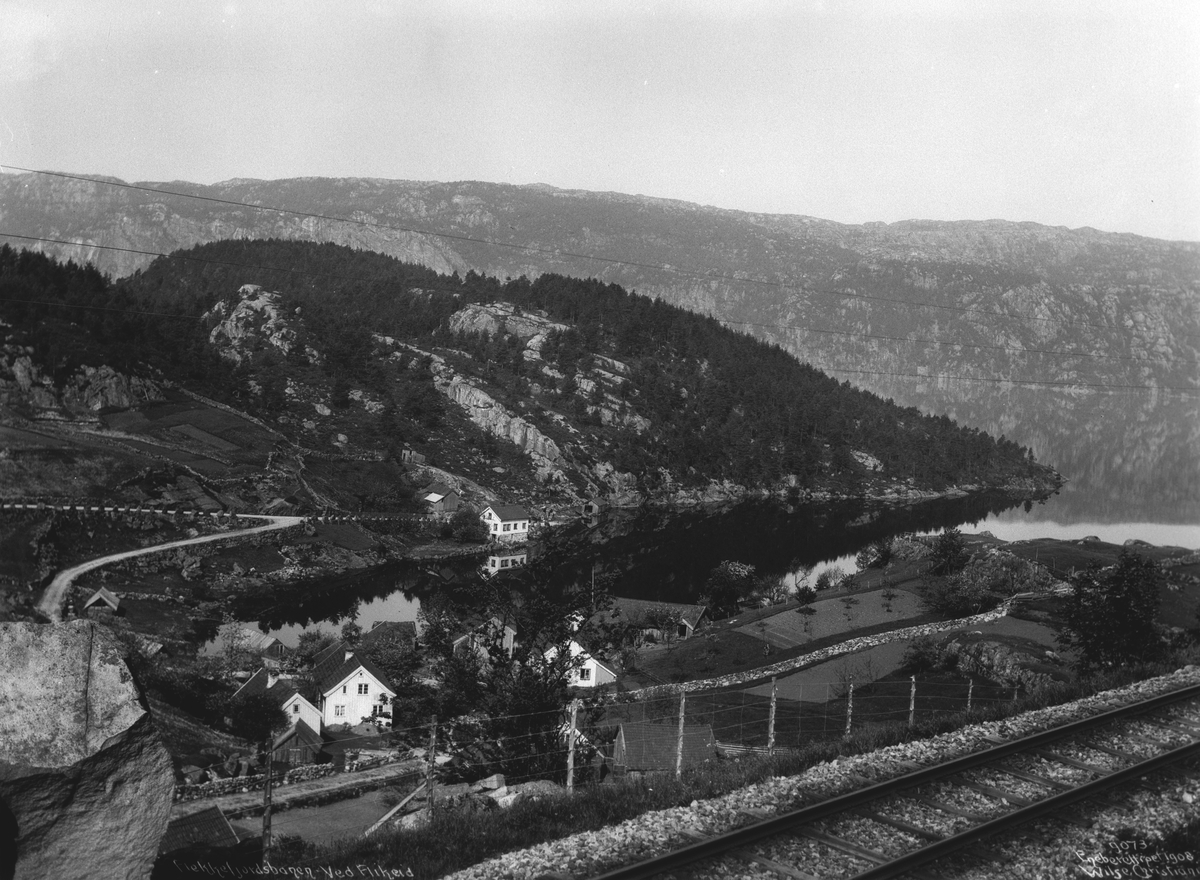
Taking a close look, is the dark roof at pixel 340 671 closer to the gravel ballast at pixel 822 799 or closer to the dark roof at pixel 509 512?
the gravel ballast at pixel 822 799

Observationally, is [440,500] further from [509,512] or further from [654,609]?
[654,609]

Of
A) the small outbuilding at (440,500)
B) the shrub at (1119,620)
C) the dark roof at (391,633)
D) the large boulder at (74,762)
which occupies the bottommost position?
the small outbuilding at (440,500)

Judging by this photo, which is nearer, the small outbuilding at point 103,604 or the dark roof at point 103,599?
the small outbuilding at point 103,604

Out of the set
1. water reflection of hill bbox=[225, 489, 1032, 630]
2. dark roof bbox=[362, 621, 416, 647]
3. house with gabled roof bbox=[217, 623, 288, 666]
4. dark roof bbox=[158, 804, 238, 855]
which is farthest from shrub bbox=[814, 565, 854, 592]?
dark roof bbox=[158, 804, 238, 855]

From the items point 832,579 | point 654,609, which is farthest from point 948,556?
point 654,609

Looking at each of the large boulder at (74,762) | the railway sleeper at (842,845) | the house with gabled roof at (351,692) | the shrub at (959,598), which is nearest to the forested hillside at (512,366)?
the shrub at (959,598)

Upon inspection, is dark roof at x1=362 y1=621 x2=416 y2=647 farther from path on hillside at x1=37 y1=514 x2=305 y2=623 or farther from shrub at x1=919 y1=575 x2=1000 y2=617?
shrub at x1=919 y1=575 x2=1000 y2=617
